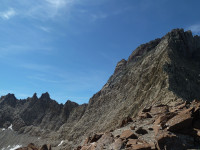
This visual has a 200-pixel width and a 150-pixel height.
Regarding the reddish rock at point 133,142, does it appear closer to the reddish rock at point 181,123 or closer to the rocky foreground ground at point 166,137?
the rocky foreground ground at point 166,137

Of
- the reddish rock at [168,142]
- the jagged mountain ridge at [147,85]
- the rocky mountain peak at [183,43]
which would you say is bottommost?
the reddish rock at [168,142]

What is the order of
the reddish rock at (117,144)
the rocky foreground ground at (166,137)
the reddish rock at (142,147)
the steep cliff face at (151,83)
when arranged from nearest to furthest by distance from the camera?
the reddish rock at (142,147) < the rocky foreground ground at (166,137) < the reddish rock at (117,144) < the steep cliff face at (151,83)

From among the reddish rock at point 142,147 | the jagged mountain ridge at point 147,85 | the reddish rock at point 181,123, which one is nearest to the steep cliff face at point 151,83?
the jagged mountain ridge at point 147,85

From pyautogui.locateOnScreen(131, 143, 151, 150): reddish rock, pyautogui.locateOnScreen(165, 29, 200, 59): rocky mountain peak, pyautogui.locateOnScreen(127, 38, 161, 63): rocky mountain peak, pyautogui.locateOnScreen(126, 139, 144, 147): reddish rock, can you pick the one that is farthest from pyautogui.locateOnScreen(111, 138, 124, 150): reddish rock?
pyautogui.locateOnScreen(127, 38, 161, 63): rocky mountain peak

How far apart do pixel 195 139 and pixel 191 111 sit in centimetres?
274

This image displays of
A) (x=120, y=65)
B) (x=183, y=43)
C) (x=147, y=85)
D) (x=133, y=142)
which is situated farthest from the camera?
(x=120, y=65)

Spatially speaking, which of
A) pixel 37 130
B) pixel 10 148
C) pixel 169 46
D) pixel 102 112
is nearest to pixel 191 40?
pixel 169 46

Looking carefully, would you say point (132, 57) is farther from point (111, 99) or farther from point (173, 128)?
point (173, 128)

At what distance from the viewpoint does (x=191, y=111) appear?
16875 mm

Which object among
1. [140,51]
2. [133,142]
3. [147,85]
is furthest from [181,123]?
[140,51]

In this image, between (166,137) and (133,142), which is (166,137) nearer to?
(166,137)

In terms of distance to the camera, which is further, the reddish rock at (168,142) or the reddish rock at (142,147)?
the reddish rock at (168,142)

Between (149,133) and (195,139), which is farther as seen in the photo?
(149,133)

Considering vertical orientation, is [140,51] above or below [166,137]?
above
